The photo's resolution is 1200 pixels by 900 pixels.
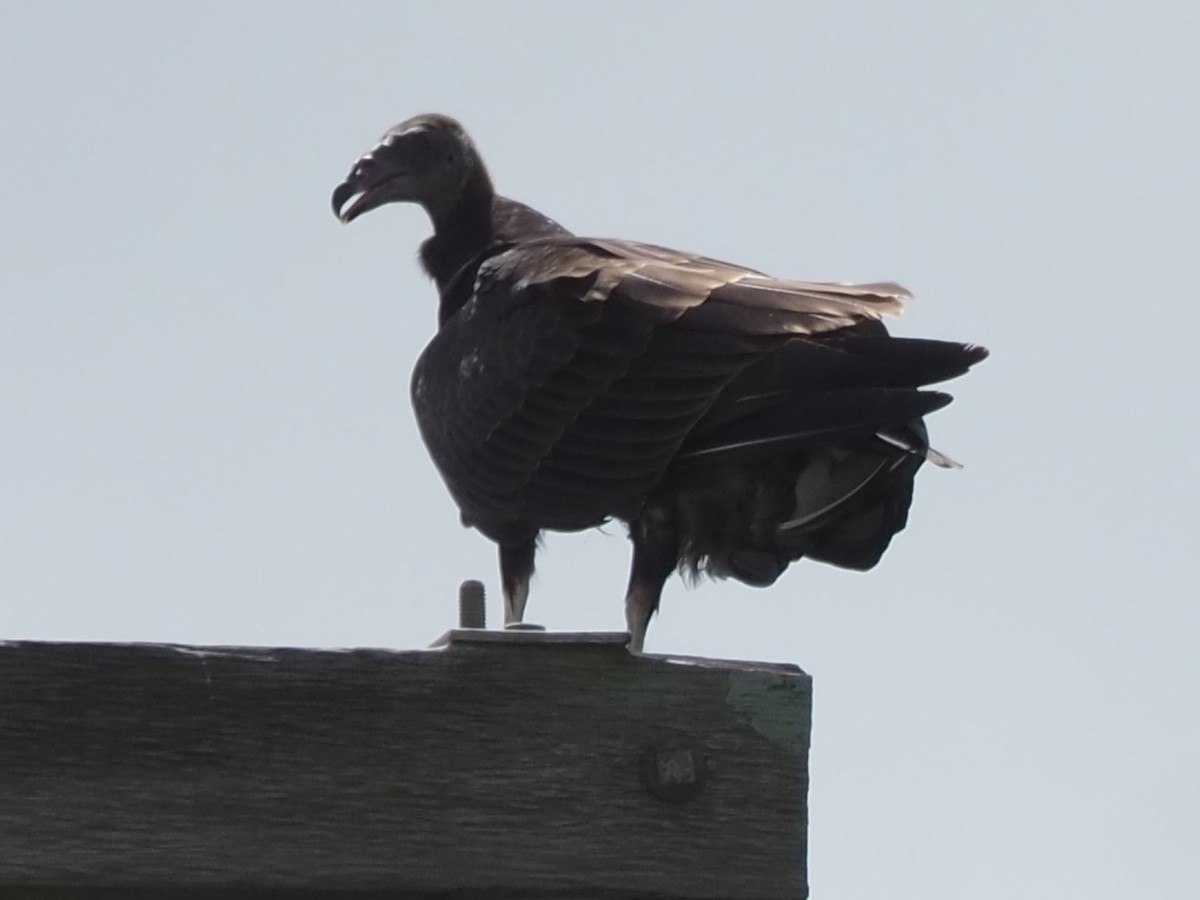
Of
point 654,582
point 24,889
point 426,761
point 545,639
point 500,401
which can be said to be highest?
point 500,401

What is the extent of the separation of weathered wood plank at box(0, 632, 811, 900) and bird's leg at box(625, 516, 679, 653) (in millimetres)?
2323

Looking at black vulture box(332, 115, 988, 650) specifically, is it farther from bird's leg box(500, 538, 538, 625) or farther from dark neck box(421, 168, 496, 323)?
dark neck box(421, 168, 496, 323)

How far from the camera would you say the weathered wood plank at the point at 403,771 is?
155 cm

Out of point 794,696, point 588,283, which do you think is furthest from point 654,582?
point 794,696

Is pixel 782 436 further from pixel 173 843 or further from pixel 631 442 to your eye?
pixel 173 843

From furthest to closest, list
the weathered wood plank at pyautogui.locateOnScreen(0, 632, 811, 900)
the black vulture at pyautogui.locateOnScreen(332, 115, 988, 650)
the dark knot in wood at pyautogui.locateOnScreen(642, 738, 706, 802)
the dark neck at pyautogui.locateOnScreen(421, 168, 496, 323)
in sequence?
the dark neck at pyautogui.locateOnScreen(421, 168, 496, 323)
the black vulture at pyautogui.locateOnScreen(332, 115, 988, 650)
the dark knot in wood at pyautogui.locateOnScreen(642, 738, 706, 802)
the weathered wood plank at pyautogui.locateOnScreen(0, 632, 811, 900)

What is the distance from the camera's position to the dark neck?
5.24 metres

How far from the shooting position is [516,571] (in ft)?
14.7

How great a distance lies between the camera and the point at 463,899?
1.61 m

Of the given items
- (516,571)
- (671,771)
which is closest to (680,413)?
(516,571)

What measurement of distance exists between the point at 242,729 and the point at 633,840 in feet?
1.04

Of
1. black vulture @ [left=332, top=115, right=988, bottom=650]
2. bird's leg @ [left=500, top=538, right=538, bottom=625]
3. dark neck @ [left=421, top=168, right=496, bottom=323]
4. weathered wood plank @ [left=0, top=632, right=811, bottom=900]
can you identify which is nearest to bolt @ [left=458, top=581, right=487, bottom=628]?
weathered wood plank @ [left=0, top=632, right=811, bottom=900]

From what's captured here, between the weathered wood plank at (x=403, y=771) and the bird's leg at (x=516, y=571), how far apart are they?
2785mm

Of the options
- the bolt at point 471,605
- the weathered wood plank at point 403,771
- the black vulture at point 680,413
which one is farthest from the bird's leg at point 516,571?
the weathered wood plank at point 403,771
